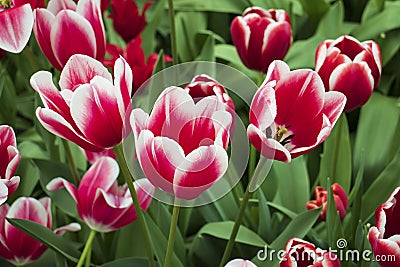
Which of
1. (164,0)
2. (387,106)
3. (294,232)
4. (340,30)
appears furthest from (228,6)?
(294,232)

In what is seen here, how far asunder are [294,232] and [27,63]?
0.73 m

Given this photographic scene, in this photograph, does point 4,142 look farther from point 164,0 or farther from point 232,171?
point 164,0

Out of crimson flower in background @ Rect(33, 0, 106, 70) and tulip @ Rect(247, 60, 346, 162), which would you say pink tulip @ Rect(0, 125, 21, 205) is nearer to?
crimson flower in background @ Rect(33, 0, 106, 70)

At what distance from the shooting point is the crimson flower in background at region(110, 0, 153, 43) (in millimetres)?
1352

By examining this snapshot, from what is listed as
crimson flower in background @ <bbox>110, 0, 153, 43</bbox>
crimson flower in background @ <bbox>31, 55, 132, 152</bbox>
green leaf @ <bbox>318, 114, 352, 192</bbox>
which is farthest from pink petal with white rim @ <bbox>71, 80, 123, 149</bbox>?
crimson flower in background @ <bbox>110, 0, 153, 43</bbox>

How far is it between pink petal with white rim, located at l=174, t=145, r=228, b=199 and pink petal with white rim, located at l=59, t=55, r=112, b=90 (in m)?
0.11

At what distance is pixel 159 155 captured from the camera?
58 cm

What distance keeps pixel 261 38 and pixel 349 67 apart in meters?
0.17

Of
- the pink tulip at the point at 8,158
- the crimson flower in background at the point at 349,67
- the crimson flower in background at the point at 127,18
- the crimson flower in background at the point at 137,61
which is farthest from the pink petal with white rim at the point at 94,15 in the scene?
the crimson flower in background at the point at 127,18

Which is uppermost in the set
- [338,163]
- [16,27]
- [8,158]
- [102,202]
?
[16,27]

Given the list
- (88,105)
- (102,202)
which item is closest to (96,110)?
(88,105)

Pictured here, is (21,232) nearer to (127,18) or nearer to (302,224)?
(302,224)

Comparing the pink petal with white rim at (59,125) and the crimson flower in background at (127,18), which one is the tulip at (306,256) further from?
the crimson flower in background at (127,18)

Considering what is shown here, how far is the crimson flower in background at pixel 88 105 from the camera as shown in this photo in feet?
2.00
